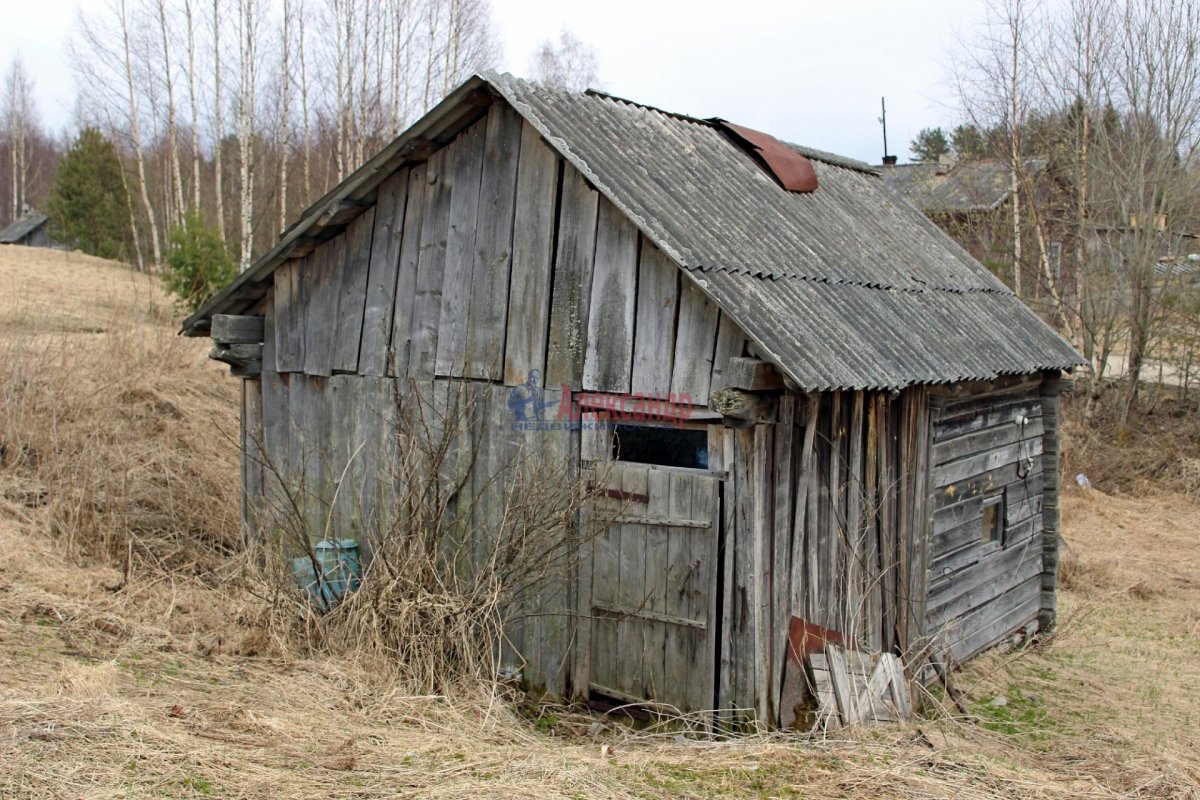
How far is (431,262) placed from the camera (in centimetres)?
777

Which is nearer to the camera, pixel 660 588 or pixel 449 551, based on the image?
pixel 660 588

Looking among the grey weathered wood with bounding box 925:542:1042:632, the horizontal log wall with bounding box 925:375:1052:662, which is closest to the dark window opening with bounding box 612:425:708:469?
the horizontal log wall with bounding box 925:375:1052:662

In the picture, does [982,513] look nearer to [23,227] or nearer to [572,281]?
[572,281]

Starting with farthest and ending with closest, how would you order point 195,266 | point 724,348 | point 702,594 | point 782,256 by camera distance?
point 195,266, point 782,256, point 702,594, point 724,348

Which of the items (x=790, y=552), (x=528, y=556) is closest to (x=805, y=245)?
(x=790, y=552)

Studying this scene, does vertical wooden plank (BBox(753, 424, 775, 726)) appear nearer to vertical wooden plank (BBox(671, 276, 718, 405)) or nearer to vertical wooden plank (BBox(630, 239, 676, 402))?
vertical wooden plank (BBox(671, 276, 718, 405))

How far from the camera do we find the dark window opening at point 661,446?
6802mm

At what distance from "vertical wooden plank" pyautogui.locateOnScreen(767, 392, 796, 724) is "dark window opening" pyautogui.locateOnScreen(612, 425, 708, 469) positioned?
51 centimetres

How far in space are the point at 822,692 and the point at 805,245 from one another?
3385 millimetres

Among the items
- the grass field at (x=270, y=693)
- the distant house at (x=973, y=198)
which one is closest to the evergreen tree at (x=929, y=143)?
the distant house at (x=973, y=198)

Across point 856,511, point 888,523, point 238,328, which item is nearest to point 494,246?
point 238,328

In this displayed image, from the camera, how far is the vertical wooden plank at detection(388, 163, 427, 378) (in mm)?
7824

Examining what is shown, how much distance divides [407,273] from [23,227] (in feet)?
130

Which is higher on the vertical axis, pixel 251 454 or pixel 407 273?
pixel 407 273
